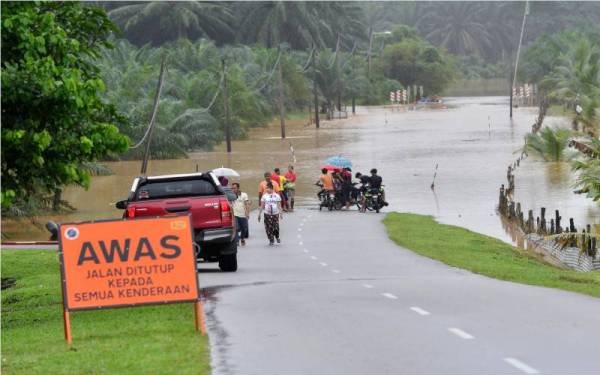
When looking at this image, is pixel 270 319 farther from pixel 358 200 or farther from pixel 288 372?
pixel 358 200

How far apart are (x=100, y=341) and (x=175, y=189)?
776 cm

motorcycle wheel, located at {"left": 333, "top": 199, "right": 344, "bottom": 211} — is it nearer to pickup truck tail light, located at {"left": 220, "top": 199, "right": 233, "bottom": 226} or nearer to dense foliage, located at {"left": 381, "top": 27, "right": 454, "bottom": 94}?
pickup truck tail light, located at {"left": 220, "top": 199, "right": 233, "bottom": 226}

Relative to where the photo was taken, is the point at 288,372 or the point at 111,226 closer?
the point at 288,372

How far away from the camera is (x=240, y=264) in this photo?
24578 millimetres

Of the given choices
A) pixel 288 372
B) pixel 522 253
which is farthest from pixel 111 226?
pixel 522 253

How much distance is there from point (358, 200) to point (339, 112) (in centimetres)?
8597

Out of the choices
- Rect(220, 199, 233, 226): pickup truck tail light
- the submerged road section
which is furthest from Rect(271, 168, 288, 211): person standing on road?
Rect(220, 199, 233, 226): pickup truck tail light

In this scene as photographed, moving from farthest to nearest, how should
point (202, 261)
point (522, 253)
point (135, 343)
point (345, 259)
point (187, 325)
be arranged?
point (522, 253) < point (345, 259) < point (202, 261) < point (187, 325) < point (135, 343)

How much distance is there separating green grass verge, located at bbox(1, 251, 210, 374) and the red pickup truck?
2.14 metres

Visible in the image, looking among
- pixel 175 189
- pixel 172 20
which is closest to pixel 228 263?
pixel 175 189

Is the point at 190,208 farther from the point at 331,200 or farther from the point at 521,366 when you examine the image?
the point at 331,200

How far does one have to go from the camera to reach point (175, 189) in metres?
21.5

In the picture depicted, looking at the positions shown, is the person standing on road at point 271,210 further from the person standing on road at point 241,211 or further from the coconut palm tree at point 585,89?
the coconut palm tree at point 585,89

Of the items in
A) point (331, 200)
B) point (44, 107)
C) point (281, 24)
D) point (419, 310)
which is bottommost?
point (331, 200)
